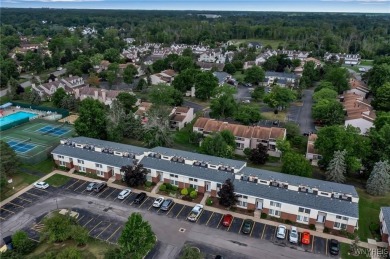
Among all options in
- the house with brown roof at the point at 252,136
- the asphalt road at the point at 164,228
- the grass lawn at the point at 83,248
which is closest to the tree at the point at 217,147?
the house with brown roof at the point at 252,136

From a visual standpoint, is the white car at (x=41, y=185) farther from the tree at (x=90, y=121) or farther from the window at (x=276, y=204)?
the window at (x=276, y=204)

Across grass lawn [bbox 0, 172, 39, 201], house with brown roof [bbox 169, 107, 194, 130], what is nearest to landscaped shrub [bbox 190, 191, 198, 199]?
grass lawn [bbox 0, 172, 39, 201]

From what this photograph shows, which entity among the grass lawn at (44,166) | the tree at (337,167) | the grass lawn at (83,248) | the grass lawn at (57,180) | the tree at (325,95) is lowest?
the grass lawn at (83,248)

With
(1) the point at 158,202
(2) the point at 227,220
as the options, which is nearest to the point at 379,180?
(2) the point at 227,220

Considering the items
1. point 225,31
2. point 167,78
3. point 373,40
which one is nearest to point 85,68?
point 167,78

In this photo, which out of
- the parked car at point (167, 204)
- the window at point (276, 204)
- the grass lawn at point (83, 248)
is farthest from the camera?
the parked car at point (167, 204)

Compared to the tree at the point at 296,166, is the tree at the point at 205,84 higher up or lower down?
higher up

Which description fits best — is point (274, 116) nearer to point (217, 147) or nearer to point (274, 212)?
point (217, 147)
